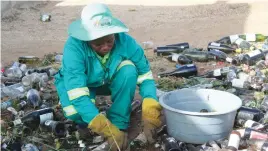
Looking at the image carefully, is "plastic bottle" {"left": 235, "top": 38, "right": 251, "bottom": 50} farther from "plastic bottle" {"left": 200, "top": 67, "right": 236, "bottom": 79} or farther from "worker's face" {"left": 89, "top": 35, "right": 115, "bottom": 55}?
"worker's face" {"left": 89, "top": 35, "right": 115, "bottom": 55}

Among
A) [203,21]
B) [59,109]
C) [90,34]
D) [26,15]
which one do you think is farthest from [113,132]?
[26,15]

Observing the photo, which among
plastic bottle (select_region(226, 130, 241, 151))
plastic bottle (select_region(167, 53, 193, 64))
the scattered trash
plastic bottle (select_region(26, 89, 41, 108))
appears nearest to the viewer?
plastic bottle (select_region(226, 130, 241, 151))

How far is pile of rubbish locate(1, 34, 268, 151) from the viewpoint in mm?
3473

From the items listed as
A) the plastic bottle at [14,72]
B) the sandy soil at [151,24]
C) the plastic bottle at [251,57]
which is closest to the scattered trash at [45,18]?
the sandy soil at [151,24]

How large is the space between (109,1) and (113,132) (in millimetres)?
7977

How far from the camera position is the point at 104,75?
142 inches

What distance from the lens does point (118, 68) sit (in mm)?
3607

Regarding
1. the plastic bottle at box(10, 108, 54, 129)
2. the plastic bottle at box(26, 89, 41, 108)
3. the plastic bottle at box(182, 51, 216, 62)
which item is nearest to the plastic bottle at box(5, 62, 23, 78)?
the plastic bottle at box(26, 89, 41, 108)

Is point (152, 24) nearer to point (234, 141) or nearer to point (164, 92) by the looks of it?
point (164, 92)

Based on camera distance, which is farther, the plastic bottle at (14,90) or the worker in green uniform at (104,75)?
the plastic bottle at (14,90)

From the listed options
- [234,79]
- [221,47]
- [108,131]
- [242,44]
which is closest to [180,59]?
[221,47]

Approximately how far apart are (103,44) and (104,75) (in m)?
0.31

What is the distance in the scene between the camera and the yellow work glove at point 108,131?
3.24m

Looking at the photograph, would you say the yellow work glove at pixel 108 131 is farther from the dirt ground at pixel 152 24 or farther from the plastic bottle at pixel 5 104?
the dirt ground at pixel 152 24
